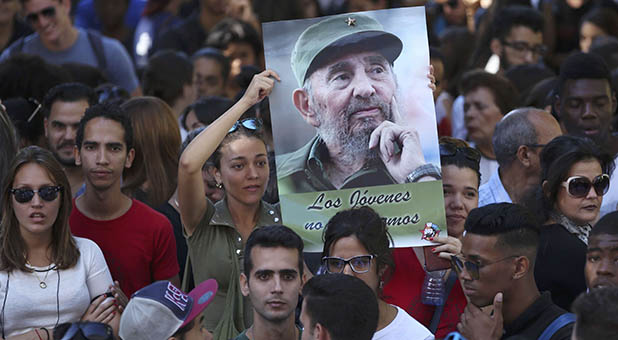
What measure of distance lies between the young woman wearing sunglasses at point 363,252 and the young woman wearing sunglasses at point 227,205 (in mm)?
562

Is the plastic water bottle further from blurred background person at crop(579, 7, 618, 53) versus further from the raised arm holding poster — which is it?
blurred background person at crop(579, 7, 618, 53)

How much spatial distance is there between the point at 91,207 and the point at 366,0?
19.8ft

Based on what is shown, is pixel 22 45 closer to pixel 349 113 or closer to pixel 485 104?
pixel 485 104

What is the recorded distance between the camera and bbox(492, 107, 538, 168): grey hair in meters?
6.48

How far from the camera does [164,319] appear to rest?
470cm

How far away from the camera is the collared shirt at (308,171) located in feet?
18.1

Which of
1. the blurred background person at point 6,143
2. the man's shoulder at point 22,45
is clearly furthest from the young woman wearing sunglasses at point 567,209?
the man's shoulder at point 22,45

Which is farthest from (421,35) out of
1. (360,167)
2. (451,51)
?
(451,51)

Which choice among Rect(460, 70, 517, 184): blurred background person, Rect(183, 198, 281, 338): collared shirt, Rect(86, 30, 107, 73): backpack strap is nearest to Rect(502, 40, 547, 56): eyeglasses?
Rect(460, 70, 517, 184): blurred background person

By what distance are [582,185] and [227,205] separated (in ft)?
Result: 6.13

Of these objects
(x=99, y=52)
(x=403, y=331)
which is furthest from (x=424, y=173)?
(x=99, y=52)

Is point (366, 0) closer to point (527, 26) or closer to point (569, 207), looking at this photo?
point (527, 26)

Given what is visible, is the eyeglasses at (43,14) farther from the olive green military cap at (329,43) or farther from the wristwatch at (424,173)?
the wristwatch at (424,173)

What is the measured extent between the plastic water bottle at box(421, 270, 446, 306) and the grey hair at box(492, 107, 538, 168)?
4.42ft
